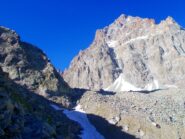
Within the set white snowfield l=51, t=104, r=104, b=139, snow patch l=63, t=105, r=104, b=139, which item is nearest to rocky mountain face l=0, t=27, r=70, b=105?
A: snow patch l=63, t=105, r=104, b=139

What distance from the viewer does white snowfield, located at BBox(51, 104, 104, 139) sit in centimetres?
9092

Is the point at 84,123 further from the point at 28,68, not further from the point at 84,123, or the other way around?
the point at 28,68

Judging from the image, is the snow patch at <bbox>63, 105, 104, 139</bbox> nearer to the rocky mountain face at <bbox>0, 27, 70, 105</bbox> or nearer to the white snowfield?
the white snowfield

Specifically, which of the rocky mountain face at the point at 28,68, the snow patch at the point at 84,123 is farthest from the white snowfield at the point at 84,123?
the rocky mountain face at the point at 28,68

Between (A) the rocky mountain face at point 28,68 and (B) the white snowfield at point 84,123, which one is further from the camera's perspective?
(A) the rocky mountain face at point 28,68

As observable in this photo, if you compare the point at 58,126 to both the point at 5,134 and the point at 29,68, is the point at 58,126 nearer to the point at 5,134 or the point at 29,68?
the point at 5,134

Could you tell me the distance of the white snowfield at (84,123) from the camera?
90.9 metres

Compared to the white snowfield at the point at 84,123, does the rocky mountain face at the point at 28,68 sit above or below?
above

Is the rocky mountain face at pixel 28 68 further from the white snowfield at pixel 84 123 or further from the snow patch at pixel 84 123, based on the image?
the white snowfield at pixel 84 123

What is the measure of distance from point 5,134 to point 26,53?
85150mm

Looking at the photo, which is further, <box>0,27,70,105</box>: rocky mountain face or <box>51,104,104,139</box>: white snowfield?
<box>0,27,70,105</box>: rocky mountain face

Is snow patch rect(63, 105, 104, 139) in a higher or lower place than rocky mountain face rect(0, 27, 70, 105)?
lower

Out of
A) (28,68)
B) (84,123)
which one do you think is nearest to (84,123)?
(84,123)

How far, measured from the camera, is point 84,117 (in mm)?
104312
